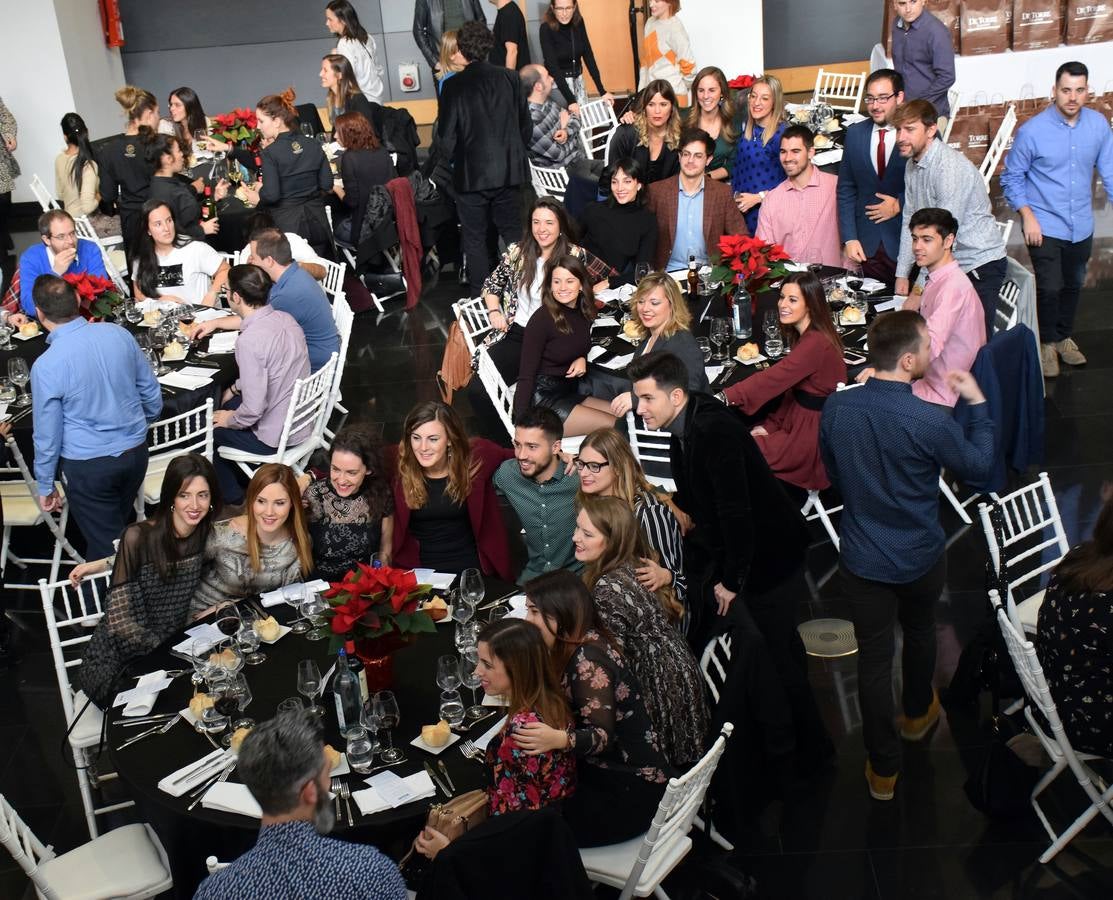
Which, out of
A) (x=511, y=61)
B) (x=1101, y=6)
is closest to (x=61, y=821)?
(x=511, y=61)

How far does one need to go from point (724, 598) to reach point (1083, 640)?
1.11 meters

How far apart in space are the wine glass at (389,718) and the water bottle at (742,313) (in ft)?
10.4

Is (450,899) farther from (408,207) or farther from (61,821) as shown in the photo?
(408,207)

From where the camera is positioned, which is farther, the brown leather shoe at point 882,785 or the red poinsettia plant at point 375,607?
the brown leather shoe at point 882,785

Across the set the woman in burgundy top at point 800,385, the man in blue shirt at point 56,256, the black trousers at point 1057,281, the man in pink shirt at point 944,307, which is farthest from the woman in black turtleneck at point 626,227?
the man in blue shirt at point 56,256

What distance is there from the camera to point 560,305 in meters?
6.08

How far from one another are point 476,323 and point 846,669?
2.98 meters

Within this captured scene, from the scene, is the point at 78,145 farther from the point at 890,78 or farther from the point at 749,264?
the point at 890,78

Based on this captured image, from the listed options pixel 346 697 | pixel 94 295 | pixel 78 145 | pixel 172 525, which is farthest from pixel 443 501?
pixel 78 145

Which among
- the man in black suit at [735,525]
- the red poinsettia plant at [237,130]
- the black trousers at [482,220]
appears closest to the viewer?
the man in black suit at [735,525]

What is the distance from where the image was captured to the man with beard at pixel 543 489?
4750 mm

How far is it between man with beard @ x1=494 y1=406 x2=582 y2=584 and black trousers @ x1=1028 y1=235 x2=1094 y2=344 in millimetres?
3643

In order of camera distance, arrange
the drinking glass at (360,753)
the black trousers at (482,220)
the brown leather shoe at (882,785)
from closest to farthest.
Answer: the drinking glass at (360,753)
the brown leather shoe at (882,785)
the black trousers at (482,220)

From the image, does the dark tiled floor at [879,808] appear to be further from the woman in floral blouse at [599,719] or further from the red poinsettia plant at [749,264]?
the red poinsettia plant at [749,264]
